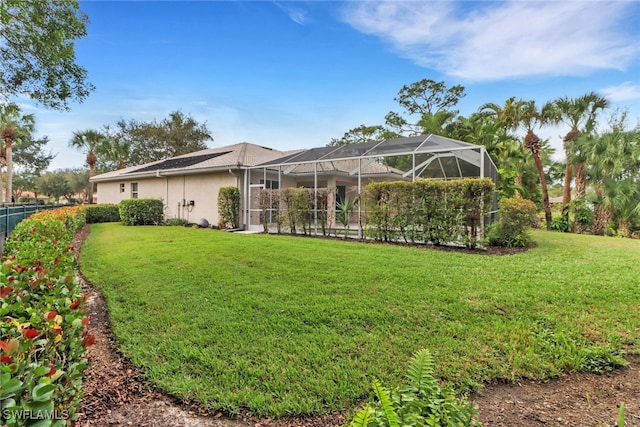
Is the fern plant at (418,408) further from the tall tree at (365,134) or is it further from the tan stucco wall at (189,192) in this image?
the tall tree at (365,134)

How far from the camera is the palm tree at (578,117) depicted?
16625mm

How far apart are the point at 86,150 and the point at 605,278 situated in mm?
36731

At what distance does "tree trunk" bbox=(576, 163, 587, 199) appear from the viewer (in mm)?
16922

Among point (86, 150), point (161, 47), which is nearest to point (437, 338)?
point (161, 47)

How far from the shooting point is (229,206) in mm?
14227

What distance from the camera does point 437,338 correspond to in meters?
3.39

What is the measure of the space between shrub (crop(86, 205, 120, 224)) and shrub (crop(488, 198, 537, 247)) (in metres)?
18.6

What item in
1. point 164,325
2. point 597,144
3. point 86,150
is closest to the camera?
point 164,325

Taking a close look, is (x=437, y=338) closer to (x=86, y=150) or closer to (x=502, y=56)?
(x=502, y=56)

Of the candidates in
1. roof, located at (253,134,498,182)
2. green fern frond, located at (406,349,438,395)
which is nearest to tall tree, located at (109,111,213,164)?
roof, located at (253,134,498,182)

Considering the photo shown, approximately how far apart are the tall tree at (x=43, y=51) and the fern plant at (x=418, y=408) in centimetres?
1142

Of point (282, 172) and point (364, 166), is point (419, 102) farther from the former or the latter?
point (282, 172)

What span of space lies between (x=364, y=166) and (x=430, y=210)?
611 centimetres

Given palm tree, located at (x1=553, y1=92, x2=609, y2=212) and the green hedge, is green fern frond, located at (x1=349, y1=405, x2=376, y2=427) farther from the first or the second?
palm tree, located at (x1=553, y1=92, x2=609, y2=212)
